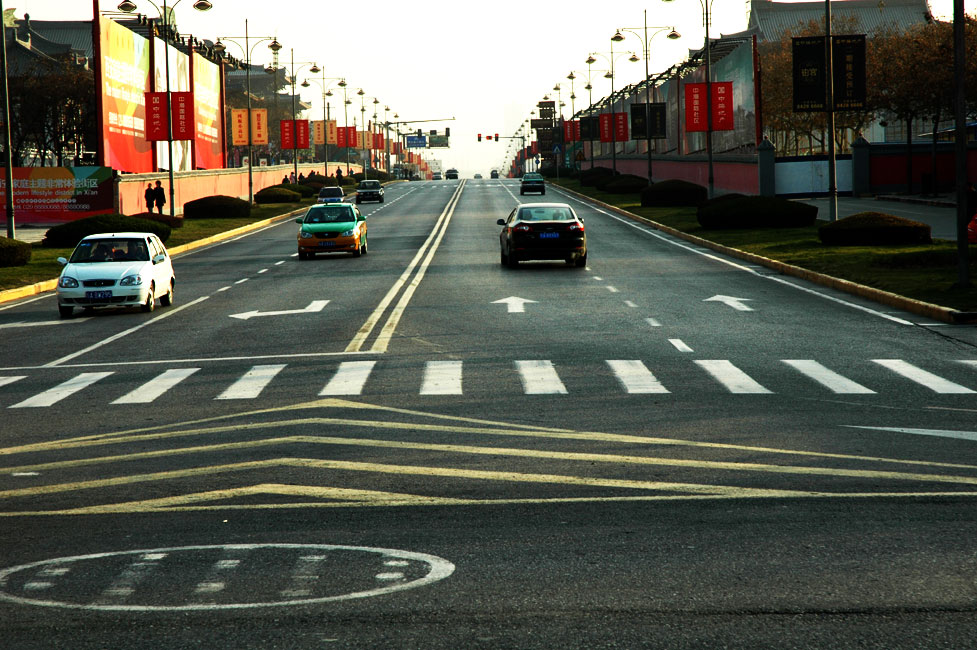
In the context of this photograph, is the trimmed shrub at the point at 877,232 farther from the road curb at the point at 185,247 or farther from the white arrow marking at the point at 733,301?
the road curb at the point at 185,247

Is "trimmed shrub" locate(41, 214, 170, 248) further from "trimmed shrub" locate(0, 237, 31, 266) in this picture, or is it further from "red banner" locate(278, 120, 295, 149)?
"red banner" locate(278, 120, 295, 149)

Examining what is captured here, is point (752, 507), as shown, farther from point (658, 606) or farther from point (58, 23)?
point (58, 23)

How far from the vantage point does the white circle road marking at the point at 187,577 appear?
19.4 feet

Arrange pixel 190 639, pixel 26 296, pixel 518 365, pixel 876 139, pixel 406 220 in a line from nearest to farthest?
pixel 190 639
pixel 518 365
pixel 26 296
pixel 406 220
pixel 876 139

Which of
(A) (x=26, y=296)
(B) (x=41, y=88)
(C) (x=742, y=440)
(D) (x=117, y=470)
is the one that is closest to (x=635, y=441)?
(C) (x=742, y=440)

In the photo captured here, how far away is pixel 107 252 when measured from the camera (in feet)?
79.6

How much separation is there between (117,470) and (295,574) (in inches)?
142

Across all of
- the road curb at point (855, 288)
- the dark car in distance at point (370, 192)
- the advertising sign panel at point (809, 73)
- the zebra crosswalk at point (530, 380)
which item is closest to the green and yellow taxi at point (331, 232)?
the road curb at point (855, 288)

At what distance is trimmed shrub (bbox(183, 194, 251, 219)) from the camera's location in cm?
6366

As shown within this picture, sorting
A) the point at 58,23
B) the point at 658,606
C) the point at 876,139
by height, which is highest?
the point at 58,23

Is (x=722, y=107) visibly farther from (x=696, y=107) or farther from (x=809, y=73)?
(x=809, y=73)

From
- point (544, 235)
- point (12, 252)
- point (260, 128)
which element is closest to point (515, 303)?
point (544, 235)

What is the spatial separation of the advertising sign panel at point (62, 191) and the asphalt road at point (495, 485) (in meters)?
38.0

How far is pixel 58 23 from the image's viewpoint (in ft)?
456
